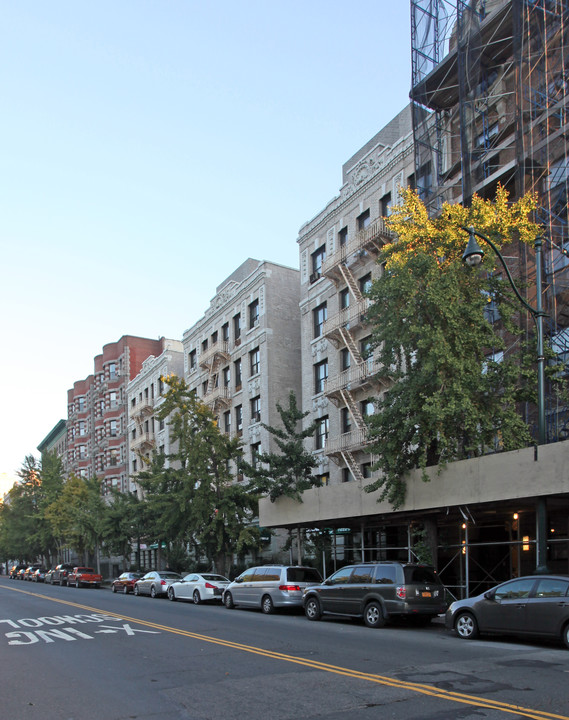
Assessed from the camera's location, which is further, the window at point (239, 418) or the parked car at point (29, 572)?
the parked car at point (29, 572)

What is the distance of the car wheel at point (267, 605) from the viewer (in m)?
21.8

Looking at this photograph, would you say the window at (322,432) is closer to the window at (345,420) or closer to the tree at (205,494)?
the window at (345,420)

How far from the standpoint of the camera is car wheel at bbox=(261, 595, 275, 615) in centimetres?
2178

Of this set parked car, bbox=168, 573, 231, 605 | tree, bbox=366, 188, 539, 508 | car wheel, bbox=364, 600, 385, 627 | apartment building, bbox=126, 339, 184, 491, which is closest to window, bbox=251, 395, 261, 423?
parked car, bbox=168, 573, 231, 605

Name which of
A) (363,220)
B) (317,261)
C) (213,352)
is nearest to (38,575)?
(213,352)

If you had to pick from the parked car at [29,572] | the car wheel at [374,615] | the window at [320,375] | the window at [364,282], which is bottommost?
the parked car at [29,572]

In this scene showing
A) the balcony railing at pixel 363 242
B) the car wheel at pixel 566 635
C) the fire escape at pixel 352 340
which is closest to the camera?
the car wheel at pixel 566 635

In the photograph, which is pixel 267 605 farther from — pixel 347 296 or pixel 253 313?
pixel 253 313

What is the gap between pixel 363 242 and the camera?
30703mm

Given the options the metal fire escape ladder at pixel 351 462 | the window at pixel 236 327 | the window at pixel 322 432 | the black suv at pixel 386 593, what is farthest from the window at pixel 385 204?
the black suv at pixel 386 593

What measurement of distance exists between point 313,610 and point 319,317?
1928 centimetres

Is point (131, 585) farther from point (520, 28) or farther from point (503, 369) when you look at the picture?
point (520, 28)

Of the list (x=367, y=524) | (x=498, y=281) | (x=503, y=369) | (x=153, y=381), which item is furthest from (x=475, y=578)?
(x=153, y=381)

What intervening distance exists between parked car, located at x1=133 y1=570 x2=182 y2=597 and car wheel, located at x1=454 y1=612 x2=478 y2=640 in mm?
19058
